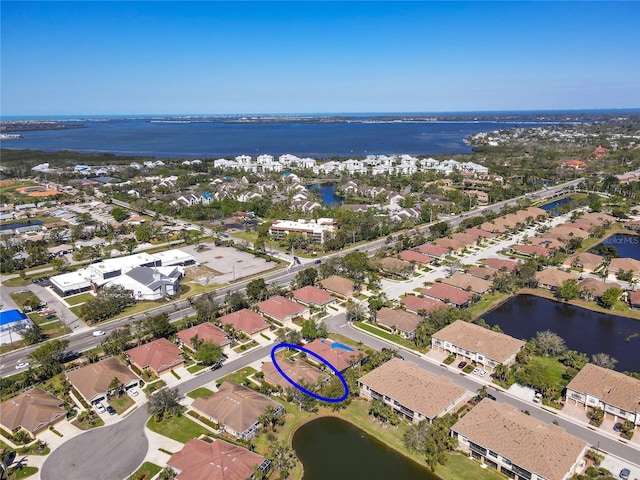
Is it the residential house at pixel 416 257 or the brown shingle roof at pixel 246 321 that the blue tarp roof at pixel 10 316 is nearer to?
the brown shingle roof at pixel 246 321

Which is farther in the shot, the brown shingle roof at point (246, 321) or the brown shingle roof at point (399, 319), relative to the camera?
the brown shingle roof at point (246, 321)

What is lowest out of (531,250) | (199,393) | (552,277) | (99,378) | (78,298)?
(199,393)

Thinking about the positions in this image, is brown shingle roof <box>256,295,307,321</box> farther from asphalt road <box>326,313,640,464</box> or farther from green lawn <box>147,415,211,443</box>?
green lawn <box>147,415,211,443</box>

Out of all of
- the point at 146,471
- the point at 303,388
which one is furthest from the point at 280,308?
the point at 146,471

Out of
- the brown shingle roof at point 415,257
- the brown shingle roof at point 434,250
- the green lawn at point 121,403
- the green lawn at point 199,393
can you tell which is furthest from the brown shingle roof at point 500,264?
the green lawn at point 121,403

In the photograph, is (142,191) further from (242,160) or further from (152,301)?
(152,301)

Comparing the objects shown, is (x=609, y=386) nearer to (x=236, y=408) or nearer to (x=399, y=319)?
(x=399, y=319)

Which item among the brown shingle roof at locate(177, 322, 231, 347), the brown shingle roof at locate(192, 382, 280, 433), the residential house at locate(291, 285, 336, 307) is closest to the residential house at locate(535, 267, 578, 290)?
the residential house at locate(291, 285, 336, 307)
